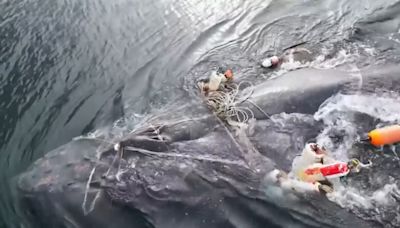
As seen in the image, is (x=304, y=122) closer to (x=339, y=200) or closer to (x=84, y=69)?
(x=339, y=200)

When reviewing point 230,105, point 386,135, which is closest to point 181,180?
point 230,105

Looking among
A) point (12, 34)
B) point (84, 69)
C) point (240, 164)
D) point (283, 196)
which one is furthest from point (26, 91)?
point (283, 196)

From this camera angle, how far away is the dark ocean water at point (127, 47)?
599 centimetres

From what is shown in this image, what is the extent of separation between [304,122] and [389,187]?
1.09m

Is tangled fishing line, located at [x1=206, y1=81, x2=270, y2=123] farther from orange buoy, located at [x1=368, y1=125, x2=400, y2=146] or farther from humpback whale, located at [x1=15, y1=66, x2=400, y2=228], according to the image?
orange buoy, located at [x1=368, y1=125, x2=400, y2=146]

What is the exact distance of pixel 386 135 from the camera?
186 inches

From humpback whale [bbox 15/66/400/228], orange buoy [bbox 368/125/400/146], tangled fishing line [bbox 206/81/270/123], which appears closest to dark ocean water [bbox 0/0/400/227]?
tangled fishing line [bbox 206/81/270/123]

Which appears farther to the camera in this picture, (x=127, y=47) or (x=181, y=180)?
(x=127, y=47)

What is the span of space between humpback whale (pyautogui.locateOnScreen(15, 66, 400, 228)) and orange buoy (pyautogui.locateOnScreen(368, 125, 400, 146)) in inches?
23.4

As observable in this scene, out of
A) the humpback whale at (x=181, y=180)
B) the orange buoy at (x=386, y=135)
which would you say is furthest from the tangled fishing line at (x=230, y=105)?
the orange buoy at (x=386, y=135)

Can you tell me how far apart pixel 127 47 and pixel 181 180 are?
340 centimetres

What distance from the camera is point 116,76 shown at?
22.1 ft

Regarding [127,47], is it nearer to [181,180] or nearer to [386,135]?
[181,180]

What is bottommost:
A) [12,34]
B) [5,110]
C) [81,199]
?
[81,199]
